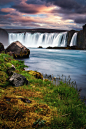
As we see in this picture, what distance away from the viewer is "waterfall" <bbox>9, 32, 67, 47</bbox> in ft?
186

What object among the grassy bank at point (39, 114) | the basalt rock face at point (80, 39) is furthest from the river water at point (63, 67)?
the basalt rock face at point (80, 39)

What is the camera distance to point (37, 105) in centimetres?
365

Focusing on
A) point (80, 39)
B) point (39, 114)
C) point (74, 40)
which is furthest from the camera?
point (74, 40)

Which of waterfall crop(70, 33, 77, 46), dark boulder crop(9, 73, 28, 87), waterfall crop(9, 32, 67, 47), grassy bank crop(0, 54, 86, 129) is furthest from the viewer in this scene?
waterfall crop(9, 32, 67, 47)

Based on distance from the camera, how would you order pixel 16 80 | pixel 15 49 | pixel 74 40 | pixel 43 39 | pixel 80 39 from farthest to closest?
pixel 43 39, pixel 74 40, pixel 80 39, pixel 15 49, pixel 16 80

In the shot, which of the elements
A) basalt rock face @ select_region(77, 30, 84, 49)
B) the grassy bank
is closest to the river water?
the grassy bank

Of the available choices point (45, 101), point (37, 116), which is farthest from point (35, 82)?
point (37, 116)

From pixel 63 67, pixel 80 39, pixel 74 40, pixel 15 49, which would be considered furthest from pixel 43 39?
pixel 63 67

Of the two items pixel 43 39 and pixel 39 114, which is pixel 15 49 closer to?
pixel 39 114

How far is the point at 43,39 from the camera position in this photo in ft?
199

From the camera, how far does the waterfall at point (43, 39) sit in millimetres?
56581

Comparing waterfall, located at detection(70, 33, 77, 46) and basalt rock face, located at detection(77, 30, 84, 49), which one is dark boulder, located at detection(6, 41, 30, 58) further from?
basalt rock face, located at detection(77, 30, 84, 49)

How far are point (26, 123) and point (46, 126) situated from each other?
0.46 m

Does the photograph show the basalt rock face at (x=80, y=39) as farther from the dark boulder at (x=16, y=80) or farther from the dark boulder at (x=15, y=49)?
the dark boulder at (x=16, y=80)
